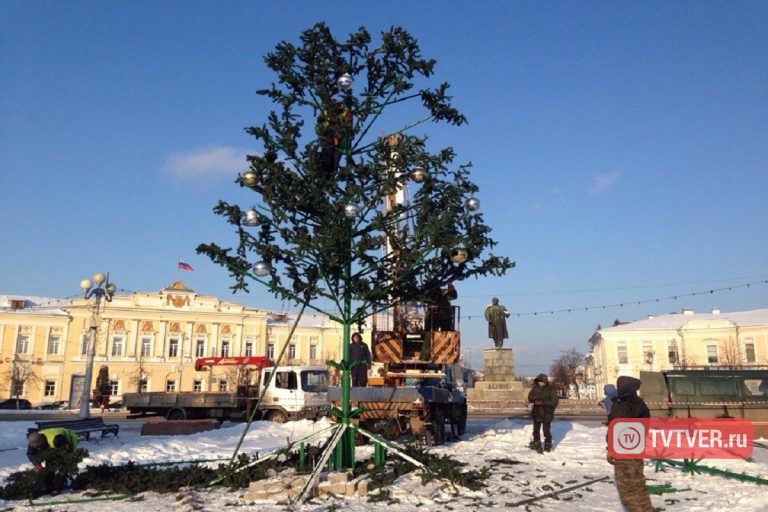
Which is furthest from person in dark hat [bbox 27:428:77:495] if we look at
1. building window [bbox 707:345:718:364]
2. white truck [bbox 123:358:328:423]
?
building window [bbox 707:345:718:364]

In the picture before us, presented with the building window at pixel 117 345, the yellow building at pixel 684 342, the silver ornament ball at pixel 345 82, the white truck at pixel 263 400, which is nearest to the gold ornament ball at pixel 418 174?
the silver ornament ball at pixel 345 82

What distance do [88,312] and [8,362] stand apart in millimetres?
8538

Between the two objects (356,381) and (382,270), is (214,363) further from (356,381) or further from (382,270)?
(382,270)

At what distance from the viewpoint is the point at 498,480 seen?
8.79 meters

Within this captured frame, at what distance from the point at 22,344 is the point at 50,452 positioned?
62.5m

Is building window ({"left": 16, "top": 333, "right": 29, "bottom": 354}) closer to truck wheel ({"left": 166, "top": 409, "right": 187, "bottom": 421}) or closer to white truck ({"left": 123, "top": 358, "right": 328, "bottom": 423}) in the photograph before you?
white truck ({"left": 123, "top": 358, "right": 328, "bottom": 423})

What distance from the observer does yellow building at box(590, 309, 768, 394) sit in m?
62.2

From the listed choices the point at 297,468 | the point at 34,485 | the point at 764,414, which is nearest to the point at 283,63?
the point at 297,468

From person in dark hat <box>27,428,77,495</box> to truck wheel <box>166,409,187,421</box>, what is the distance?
54.0 ft

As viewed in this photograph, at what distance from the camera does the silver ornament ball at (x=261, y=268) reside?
28.8 ft

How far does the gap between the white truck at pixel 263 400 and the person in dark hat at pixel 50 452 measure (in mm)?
12177

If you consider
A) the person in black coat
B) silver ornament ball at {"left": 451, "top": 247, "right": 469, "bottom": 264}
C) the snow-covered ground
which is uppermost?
silver ornament ball at {"left": 451, "top": 247, "right": 469, "bottom": 264}

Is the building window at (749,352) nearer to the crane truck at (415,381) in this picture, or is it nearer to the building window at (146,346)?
the crane truck at (415,381)

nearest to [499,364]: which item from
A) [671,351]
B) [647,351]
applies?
[647,351]
